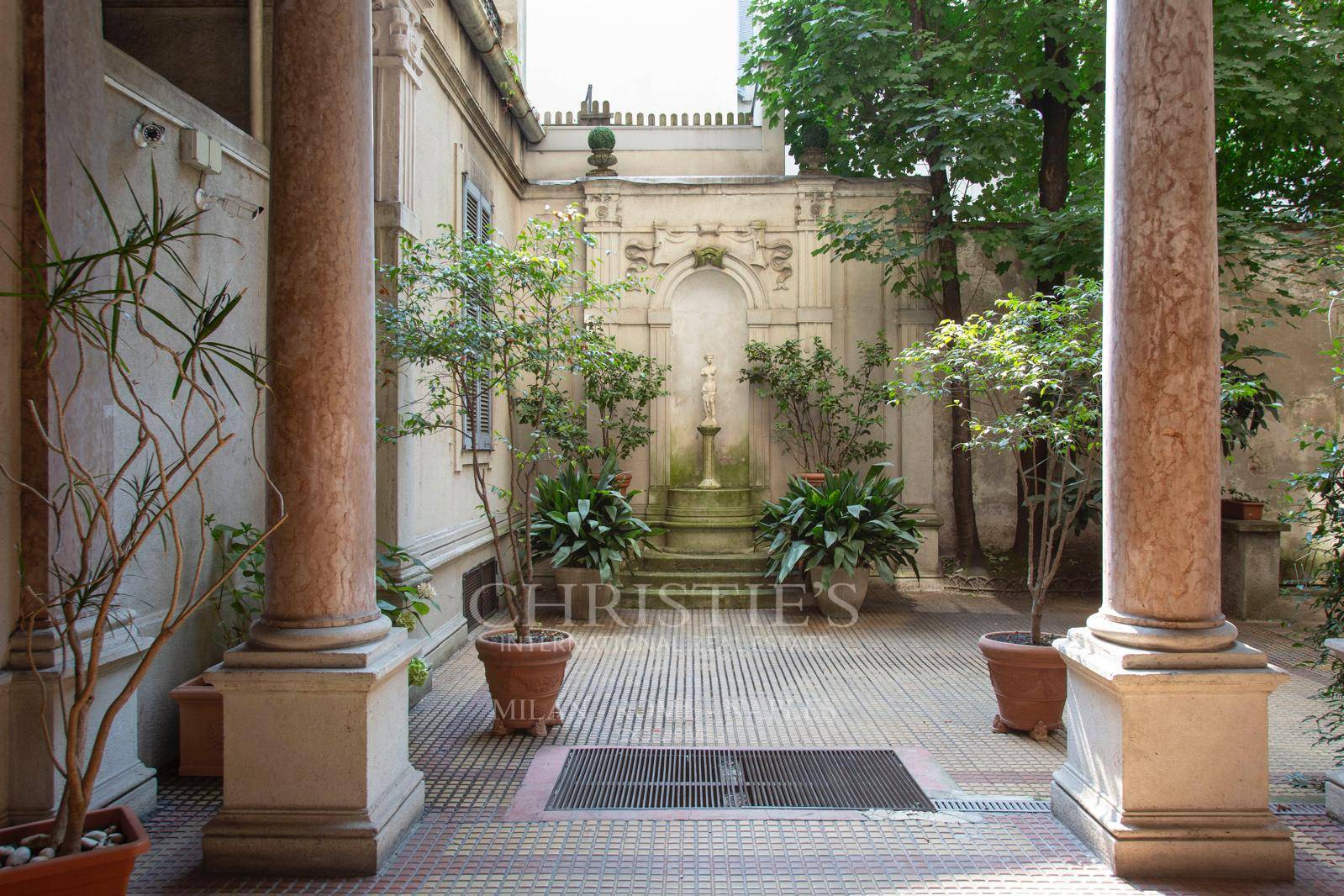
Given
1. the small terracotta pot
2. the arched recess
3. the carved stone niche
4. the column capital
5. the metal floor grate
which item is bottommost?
the metal floor grate

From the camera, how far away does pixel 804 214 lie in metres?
12.0

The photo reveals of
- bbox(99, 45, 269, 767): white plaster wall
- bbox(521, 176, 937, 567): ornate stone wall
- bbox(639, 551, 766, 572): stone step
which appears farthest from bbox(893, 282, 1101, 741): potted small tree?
bbox(521, 176, 937, 567): ornate stone wall

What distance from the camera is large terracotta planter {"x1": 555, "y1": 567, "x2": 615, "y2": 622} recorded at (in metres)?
9.38

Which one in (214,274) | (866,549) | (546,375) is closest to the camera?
(214,274)

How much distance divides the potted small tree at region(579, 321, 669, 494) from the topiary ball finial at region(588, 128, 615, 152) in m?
2.53

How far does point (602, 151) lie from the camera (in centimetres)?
1223

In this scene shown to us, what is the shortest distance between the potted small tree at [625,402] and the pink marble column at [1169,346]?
7.50m

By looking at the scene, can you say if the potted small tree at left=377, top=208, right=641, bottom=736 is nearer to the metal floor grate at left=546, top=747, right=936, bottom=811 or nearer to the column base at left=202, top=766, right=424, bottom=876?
the metal floor grate at left=546, top=747, right=936, bottom=811

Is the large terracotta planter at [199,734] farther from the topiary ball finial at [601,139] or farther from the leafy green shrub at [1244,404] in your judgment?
the topiary ball finial at [601,139]

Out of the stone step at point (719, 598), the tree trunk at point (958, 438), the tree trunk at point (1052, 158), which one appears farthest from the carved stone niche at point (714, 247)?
the stone step at point (719, 598)

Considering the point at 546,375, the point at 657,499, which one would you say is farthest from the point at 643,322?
the point at 546,375

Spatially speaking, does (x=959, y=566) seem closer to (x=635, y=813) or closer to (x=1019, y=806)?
(x=1019, y=806)

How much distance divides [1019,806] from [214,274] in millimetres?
5118

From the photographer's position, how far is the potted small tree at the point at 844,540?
9.38 meters
